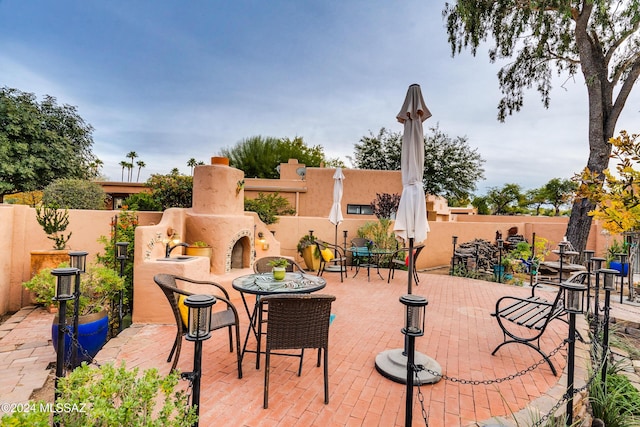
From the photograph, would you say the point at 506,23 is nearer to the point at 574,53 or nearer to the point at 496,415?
the point at 574,53

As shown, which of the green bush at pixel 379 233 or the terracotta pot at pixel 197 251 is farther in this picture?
the green bush at pixel 379 233

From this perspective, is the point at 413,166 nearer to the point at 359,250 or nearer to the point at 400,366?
the point at 400,366

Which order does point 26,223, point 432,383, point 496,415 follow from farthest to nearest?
point 26,223 → point 432,383 → point 496,415

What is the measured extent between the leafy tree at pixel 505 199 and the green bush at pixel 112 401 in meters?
36.6

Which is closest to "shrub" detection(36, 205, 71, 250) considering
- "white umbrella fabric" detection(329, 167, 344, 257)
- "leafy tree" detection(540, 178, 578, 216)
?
"white umbrella fabric" detection(329, 167, 344, 257)

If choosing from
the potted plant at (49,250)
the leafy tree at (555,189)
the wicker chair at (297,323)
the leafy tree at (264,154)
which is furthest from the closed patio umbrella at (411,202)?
the leafy tree at (555,189)

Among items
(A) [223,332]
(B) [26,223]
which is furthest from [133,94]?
(A) [223,332]

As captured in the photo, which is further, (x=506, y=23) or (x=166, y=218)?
(x=506, y=23)

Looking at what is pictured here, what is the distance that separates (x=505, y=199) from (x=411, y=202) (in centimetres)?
3443

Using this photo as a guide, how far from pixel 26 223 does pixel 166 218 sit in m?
3.22

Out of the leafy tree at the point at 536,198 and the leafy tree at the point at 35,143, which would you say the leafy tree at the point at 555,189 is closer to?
the leafy tree at the point at 536,198

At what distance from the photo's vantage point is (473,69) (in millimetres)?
11922

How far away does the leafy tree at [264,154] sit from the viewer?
28.8 meters

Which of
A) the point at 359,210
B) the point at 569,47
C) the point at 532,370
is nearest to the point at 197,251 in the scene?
the point at 532,370
